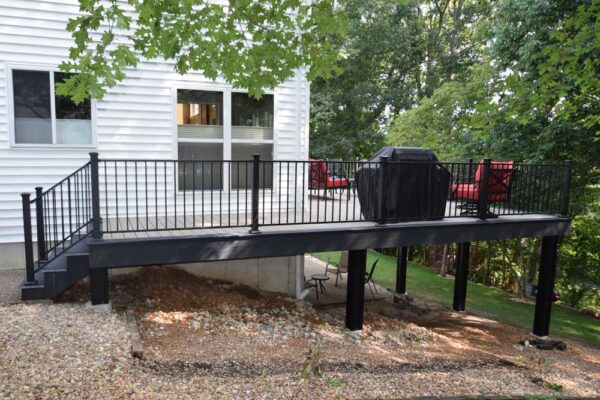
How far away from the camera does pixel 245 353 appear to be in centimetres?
564

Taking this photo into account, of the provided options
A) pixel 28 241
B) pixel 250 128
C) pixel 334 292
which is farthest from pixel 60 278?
pixel 334 292

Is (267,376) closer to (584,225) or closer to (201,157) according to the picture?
(201,157)

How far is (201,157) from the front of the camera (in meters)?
8.05

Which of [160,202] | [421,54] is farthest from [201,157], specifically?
[421,54]

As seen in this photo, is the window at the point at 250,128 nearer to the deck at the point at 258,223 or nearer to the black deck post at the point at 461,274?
the deck at the point at 258,223

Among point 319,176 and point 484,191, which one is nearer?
point 319,176

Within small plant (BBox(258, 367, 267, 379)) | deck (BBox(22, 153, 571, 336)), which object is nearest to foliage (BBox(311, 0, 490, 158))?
deck (BBox(22, 153, 571, 336))

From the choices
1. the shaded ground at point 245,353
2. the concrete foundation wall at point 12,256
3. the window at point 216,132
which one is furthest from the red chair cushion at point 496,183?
the concrete foundation wall at point 12,256

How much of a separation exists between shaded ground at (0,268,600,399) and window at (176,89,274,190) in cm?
193

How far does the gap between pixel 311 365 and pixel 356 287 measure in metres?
2.05

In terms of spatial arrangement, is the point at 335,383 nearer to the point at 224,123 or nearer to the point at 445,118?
the point at 224,123

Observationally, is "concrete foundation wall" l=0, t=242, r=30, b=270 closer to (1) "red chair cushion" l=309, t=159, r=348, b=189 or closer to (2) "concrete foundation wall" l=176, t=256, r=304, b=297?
(2) "concrete foundation wall" l=176, t=256, r=304, b=297

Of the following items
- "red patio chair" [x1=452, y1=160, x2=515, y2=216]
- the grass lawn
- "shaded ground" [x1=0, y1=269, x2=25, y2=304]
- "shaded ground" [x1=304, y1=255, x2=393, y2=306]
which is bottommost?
the grass lawn

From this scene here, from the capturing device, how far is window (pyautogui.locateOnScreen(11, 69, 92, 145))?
7.06 m
